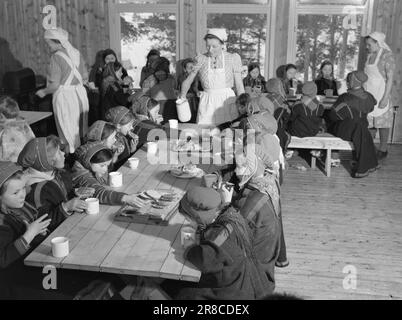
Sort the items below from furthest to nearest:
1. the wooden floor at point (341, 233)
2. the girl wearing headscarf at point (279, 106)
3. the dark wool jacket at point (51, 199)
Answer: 1. the girl wearing headscarf at point (279, 106)
2. the wooden floor at point (341, 233)
3. the dark wool jacket at point (51, 199)

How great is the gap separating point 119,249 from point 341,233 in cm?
279

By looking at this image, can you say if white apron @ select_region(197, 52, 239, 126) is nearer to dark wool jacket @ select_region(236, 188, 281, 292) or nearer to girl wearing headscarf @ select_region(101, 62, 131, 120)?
girl wearing headscarf @ select_region(101, 62, 131, 120)

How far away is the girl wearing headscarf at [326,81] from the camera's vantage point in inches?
342

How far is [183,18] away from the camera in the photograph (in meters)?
9.08

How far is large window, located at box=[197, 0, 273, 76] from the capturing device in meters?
8.95

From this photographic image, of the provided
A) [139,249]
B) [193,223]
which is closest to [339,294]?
[193,223]

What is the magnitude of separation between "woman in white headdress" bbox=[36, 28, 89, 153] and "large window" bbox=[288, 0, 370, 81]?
375cm

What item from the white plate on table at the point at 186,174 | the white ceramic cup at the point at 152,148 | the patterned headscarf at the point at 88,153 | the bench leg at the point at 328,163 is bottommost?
the bench leg at the point at 328,163

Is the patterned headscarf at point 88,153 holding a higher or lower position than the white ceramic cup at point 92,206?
higher

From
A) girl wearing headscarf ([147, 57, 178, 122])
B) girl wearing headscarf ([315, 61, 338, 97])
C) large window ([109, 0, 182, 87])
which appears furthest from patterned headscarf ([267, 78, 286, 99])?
large window ([109, 0, 182, 87])

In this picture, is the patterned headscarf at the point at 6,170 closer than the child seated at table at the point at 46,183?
Yes

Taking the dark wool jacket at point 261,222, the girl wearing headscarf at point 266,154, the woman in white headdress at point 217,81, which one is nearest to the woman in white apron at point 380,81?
the woman in white headdress at point 217,81

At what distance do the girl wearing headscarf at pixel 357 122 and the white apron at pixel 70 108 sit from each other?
3.27m

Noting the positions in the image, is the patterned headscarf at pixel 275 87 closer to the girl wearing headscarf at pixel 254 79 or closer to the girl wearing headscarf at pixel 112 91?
the girl wearing headscarf at pixel 254 79
